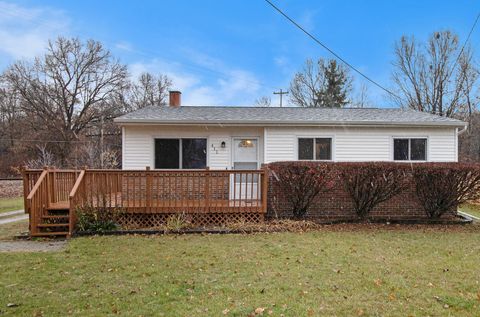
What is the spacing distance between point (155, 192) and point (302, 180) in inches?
145

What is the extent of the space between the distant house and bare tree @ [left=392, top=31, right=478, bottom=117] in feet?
52.8

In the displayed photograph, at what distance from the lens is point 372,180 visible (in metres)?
8.46

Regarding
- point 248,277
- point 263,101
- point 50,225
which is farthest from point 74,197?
point 263,101

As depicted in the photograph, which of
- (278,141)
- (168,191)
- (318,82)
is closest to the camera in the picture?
(168,191)

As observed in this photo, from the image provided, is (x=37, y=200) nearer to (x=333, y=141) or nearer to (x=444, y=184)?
(x=333, y=141)

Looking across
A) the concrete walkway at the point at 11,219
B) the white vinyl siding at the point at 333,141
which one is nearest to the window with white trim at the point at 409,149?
the white vinyl siding at the point at 333,141

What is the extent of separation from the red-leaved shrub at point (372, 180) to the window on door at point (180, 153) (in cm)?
459

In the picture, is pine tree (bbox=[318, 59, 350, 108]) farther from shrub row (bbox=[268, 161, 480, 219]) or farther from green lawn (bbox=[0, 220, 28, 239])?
green lawn (bbox=[0, 220, 28, 239])

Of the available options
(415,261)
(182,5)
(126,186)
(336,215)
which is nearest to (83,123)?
(182,5)

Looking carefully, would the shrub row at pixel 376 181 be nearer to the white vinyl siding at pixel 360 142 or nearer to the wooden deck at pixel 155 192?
the wooden deck at pixel 155 192

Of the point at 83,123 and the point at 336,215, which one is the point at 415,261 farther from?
the point at 83,123

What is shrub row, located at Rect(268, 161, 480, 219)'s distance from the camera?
8367 millimetres

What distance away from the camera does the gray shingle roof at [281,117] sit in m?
10.5

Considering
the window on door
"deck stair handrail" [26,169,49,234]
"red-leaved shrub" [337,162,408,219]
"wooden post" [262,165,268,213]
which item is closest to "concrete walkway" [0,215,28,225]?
"deck stair handrail" [26,169,49,234]
